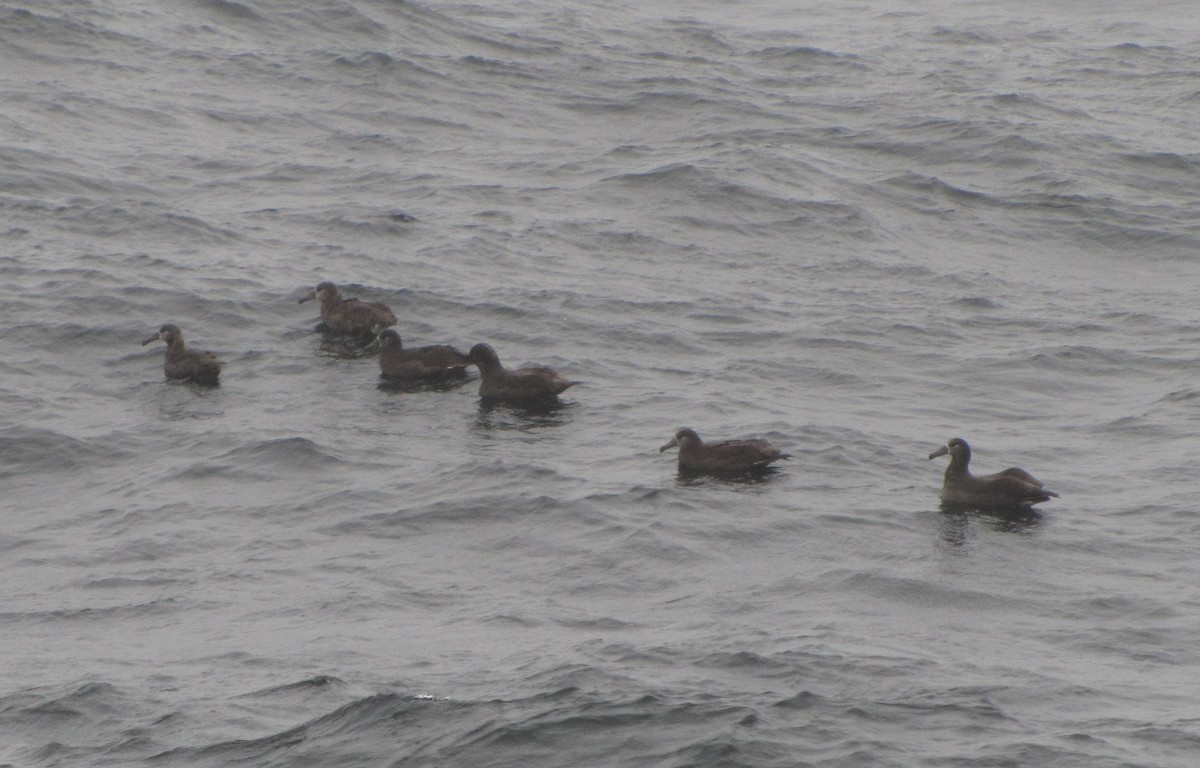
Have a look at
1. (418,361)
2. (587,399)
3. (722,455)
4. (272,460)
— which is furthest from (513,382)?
(722,455)

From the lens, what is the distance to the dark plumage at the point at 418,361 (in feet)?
72.1

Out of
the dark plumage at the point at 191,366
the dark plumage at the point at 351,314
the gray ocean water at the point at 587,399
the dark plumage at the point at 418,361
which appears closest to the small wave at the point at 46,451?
the gray ocean water at the point at 587,399

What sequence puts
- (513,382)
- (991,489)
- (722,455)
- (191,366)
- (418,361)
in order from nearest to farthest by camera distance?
(991,489)
(722,455)
(513,382)
(191,366)
(418,361)

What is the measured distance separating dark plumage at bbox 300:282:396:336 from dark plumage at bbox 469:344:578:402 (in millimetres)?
2386

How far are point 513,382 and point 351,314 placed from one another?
335 centimetres

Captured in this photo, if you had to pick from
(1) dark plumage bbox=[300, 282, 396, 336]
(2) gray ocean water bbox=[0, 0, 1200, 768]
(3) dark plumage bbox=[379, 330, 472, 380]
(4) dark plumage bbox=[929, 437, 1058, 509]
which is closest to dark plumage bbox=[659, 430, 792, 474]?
(2) gray ocean water bbox=[0, 0, 1200, 768]

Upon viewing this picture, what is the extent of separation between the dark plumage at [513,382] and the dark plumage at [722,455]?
254 centimetres

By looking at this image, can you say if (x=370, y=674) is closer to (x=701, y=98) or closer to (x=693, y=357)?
(x=693, y=357)

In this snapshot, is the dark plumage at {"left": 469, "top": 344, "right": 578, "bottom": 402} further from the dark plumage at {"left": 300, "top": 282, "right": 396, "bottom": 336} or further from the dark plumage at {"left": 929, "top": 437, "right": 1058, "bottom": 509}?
the dark plumage at {"left": 929, "top": 437, "right": 1058, "bottom": 509}

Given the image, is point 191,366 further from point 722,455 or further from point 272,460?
point 722,455

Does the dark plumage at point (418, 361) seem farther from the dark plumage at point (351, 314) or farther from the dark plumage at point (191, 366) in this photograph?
the dark plumage at point (191, 366)

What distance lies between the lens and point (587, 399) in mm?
21672

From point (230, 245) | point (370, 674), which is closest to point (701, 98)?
point (230, 245)

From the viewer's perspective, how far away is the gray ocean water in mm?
13227
